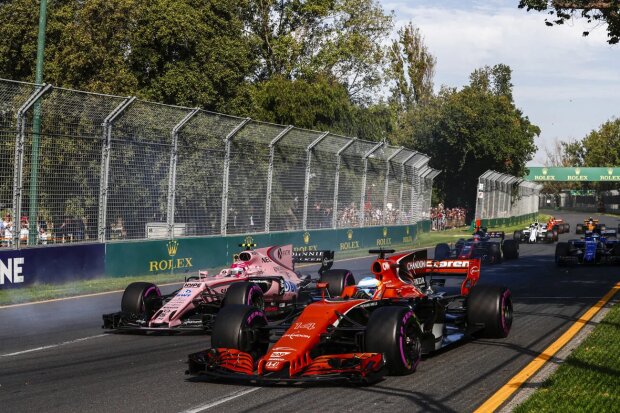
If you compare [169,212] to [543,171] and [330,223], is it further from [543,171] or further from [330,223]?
[543,171]

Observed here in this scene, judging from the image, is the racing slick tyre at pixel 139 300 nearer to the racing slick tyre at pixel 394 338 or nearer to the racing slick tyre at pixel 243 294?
the racing slick tyre at pixel 243 294

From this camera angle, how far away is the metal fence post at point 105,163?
754 inches

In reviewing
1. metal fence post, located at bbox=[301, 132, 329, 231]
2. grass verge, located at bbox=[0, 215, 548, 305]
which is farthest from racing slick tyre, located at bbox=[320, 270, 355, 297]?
metal fence post, located at bbox=[301, 132, 329, 231]

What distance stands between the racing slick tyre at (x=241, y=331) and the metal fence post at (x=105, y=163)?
414 inches

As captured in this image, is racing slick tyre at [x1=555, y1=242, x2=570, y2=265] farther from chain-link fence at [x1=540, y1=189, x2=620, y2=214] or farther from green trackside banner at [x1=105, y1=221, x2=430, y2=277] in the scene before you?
chain-link fence at [x1=540, y1=189, x2=620, y2=214]

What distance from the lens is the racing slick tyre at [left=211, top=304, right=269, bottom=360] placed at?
29.0ft

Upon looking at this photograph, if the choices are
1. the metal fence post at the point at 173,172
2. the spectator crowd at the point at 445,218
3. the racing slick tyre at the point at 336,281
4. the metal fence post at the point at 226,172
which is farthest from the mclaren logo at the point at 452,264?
the spectator crowd at the point at 445,218

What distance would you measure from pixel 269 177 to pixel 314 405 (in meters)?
18.2

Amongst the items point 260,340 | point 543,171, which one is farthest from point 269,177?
point 543,171

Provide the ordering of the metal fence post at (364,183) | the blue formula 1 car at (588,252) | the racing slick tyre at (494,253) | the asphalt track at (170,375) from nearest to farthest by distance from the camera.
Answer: the asphalt track at (170,375) < the blue formula 1 car at (588,252) < the racing slick tyre at (494,253) < the metal fence post at (364,183)

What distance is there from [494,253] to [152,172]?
10502 millimetres

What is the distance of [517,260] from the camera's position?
27500 millimetres

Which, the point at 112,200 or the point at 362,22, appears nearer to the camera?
the point at 112,200

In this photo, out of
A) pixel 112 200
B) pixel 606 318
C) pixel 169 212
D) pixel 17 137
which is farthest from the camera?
pixel 169 212
